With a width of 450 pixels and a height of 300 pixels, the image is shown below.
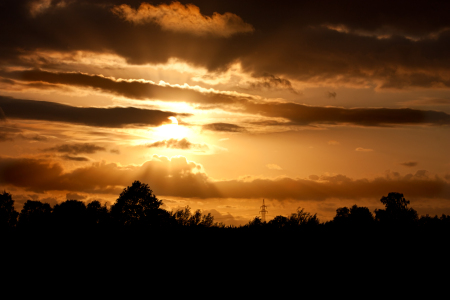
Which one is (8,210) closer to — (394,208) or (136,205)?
(136,205)

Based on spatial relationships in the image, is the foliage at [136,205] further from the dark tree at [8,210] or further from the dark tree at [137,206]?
the dark tree at [8,210]

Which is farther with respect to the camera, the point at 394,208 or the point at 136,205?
the point at 394,208

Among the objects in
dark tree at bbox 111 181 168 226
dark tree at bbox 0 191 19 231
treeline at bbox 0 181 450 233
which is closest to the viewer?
treeline at bbox 0 181 450 233

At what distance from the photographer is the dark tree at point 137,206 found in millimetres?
98375

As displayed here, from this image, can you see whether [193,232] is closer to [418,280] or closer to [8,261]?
[8,261]

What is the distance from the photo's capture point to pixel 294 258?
27812 mm

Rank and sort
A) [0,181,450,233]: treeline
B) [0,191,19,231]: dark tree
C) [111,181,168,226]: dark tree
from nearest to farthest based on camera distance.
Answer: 1. [0,181,450,233]: treeline
2. [111,181,168,226]: dark tree
3. [0,191,19,231]: dark tree

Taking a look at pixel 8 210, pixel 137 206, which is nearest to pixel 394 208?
pixel 137 206

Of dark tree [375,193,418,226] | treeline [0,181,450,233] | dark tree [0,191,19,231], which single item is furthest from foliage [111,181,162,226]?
dark tree [375,193,418,226]

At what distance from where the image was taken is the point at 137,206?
10069 cm

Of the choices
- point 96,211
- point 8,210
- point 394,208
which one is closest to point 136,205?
point 96,211

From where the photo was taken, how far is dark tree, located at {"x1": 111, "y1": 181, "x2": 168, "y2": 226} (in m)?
98.4

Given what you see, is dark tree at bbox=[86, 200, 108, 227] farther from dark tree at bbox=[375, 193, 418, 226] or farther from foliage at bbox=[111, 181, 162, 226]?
dark tree at bbox=[375, 193, 418, 226]

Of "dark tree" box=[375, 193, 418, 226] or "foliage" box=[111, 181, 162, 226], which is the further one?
"dark tree" box=[375, 193, 418, 226]
